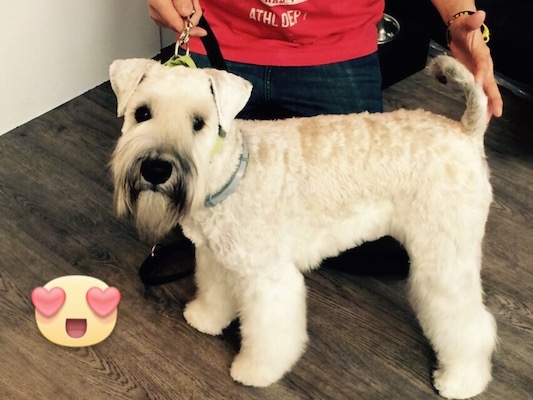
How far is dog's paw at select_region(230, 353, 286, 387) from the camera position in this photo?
1968 millimetres

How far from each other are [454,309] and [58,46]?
2.09 meters

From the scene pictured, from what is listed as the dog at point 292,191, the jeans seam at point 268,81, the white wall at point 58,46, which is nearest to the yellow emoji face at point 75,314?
the dog at point 292,191

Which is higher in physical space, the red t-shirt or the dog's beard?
the red t-shirt

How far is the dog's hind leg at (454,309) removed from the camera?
5.93 feet

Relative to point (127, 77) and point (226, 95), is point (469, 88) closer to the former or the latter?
point (226, 95)

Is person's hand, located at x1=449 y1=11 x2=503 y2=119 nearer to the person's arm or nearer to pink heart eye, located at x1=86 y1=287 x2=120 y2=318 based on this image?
the person's arm

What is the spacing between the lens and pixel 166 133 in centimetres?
151

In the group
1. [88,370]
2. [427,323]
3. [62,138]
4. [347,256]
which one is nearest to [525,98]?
[347,256]

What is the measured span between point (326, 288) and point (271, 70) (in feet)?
2.60

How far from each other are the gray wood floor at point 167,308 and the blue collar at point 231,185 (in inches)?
25.1

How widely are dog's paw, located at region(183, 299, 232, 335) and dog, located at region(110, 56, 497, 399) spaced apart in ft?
0.68

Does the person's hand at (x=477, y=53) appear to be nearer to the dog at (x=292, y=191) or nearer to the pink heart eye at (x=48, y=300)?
the dog at (x=292, y=191)

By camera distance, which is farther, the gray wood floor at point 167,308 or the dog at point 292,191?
the gray wood floor at point 167,308

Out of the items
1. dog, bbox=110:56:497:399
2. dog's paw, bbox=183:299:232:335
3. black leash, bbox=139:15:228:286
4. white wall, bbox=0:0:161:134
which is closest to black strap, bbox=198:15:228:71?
black leash, bbox=139:15:228:286
